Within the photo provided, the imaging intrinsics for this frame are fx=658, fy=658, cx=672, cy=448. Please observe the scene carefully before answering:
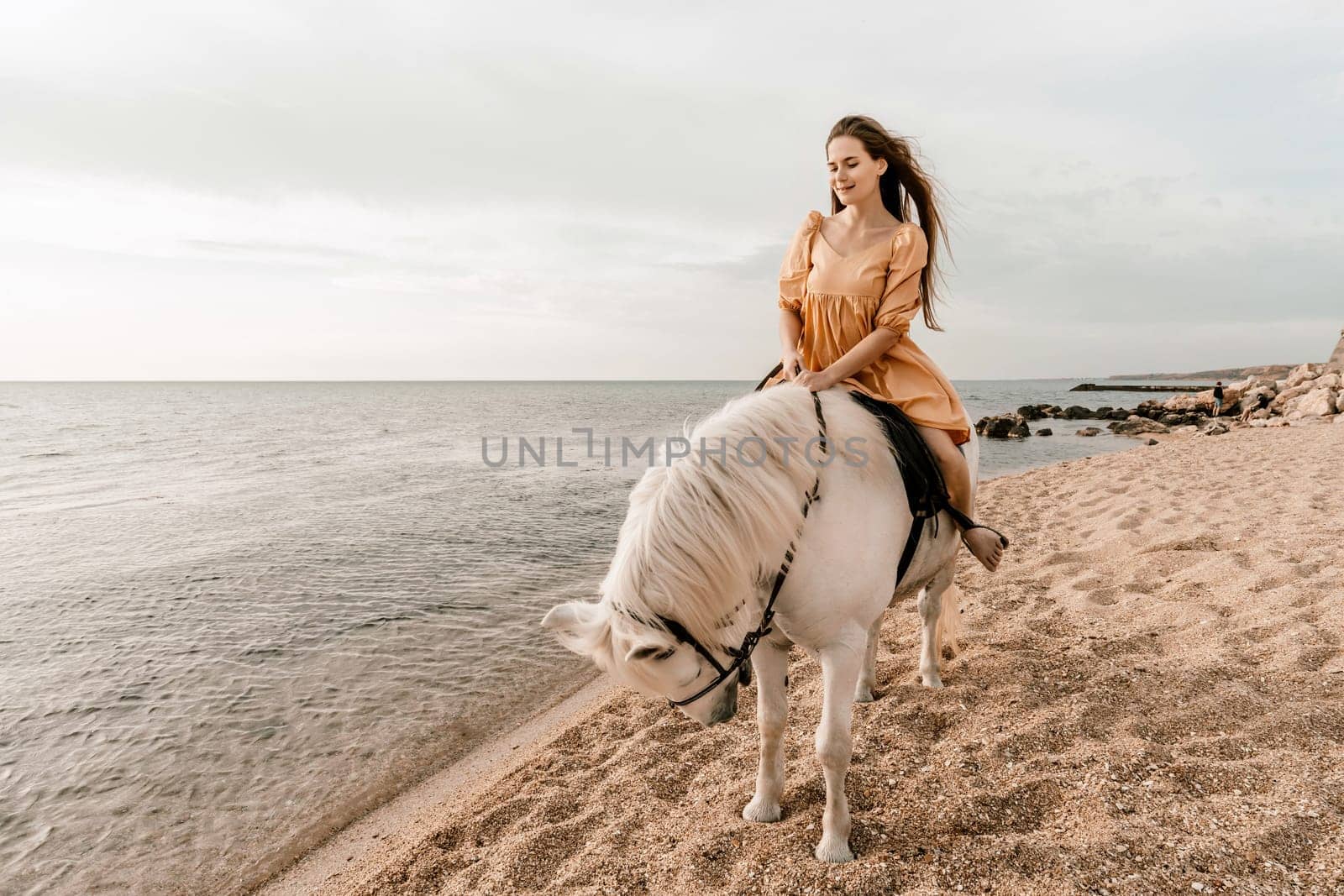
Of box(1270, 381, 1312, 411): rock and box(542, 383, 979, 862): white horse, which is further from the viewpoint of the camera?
box(1270, 381, 1312, 411): rock

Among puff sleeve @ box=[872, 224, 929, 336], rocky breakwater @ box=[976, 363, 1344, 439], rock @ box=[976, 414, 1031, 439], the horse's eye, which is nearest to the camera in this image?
the horse's eye

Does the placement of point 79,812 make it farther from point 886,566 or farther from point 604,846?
point 886,566

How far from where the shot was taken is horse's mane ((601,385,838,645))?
1.91m

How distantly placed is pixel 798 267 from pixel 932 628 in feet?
6.98

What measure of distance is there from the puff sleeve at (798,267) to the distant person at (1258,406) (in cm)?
2430

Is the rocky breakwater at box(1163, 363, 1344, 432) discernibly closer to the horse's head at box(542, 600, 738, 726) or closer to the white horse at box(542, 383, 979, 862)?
the white horse at box(542, 383, 979, 862)

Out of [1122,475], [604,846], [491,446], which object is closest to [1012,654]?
[604,846]

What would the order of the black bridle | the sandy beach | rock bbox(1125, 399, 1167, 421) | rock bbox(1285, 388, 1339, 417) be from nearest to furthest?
the black bridle, the sandy beach, rock bbox(1285, 388, 1339, 417), rock bbox(1125, 399, 1167, 421)

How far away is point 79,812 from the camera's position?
3.52 metres

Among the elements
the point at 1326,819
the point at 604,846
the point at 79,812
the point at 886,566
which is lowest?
the point at 79,812

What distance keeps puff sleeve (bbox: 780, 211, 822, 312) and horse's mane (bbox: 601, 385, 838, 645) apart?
877 millimetres

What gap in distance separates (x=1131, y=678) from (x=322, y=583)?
23.9 ft

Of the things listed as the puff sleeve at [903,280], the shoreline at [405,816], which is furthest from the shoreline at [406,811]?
the puff sleeve at [903,280]

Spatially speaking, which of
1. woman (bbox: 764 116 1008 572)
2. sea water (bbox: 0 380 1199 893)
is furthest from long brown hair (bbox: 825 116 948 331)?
sea water (bbox: 0 380 1199 893)
